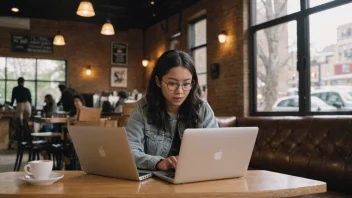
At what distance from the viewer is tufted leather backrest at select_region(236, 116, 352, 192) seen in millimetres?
2828

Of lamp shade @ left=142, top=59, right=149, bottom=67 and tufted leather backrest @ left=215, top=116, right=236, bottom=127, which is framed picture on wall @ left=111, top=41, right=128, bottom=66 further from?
tufted leather backrest @ left=215, top=116, right=236, bottom=127

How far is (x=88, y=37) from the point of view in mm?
10617

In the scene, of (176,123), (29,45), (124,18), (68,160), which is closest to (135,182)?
(176,123)

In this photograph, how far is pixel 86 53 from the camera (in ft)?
34.6

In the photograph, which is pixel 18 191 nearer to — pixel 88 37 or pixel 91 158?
pixel 91 158

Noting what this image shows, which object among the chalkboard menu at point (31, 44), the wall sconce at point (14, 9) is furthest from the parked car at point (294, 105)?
the chalkboard menu at point (31, 44)

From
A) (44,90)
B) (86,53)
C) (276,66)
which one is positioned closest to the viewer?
(276,66)

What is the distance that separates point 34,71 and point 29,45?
2.35ft

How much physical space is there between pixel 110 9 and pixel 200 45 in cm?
280

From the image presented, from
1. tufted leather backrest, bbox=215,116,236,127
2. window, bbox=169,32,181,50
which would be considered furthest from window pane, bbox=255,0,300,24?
window, bbox=169,32,181,50

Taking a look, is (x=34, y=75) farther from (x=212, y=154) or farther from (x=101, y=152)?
(x=212, y=154)

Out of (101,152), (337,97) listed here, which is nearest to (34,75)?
(337,97)

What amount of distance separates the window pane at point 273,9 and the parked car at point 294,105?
4.25 ft

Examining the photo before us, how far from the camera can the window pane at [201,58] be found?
7745 millimetres
